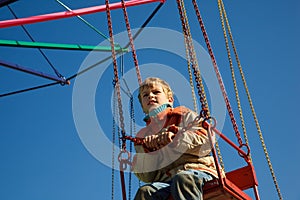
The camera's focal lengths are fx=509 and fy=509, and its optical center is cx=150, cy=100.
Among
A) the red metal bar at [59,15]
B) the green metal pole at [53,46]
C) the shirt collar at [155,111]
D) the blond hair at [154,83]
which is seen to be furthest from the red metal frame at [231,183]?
the green metal pole at [53,46]

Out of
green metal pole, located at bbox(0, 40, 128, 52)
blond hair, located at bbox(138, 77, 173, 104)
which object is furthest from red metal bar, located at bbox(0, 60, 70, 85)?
blond hair, located at bbox(138, 77, 173, 104)

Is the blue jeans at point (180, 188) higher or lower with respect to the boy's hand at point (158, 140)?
lower

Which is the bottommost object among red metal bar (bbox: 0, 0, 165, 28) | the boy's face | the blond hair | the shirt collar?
the shirt collar

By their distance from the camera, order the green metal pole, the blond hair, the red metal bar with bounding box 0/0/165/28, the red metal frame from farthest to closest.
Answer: the green metal pole → the red metal bar with bounding box 0/0/165/28 → the blond hair → the red metal frame

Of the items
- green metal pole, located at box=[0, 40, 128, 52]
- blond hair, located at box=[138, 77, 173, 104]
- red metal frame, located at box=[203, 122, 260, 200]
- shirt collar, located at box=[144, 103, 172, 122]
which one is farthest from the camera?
green metal pole, located at box=[0, 40, 128, 52]

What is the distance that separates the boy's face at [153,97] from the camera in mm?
3559

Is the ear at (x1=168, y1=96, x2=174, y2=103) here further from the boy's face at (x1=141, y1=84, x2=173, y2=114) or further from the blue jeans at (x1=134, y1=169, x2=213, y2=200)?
the blue jeans at (x1=134, y1=169, x2=213, y2=200)

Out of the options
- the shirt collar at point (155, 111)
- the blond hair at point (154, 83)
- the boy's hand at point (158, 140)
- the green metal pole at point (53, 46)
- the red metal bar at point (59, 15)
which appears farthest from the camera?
the green metal pole at point (53, 46)

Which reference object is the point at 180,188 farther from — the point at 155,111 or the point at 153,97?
the point at 153,97

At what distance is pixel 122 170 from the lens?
3.14m

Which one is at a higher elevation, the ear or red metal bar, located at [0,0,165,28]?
red metal bar, located at [0,0,165,28]

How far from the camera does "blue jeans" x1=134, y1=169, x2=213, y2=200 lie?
294 cm

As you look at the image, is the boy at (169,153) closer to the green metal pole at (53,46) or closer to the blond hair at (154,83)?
the blond hair at (154,83)

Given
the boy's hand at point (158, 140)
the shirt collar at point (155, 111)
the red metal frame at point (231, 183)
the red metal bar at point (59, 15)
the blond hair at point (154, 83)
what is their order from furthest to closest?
1. the red metal bar at point (59, 15)
2. the blond hair at point (154, 83)
3. the shirt collar at point (155, 111)
4. the boy's hand at point (158, 140)
5. the red metal frame at point (231, 183)
